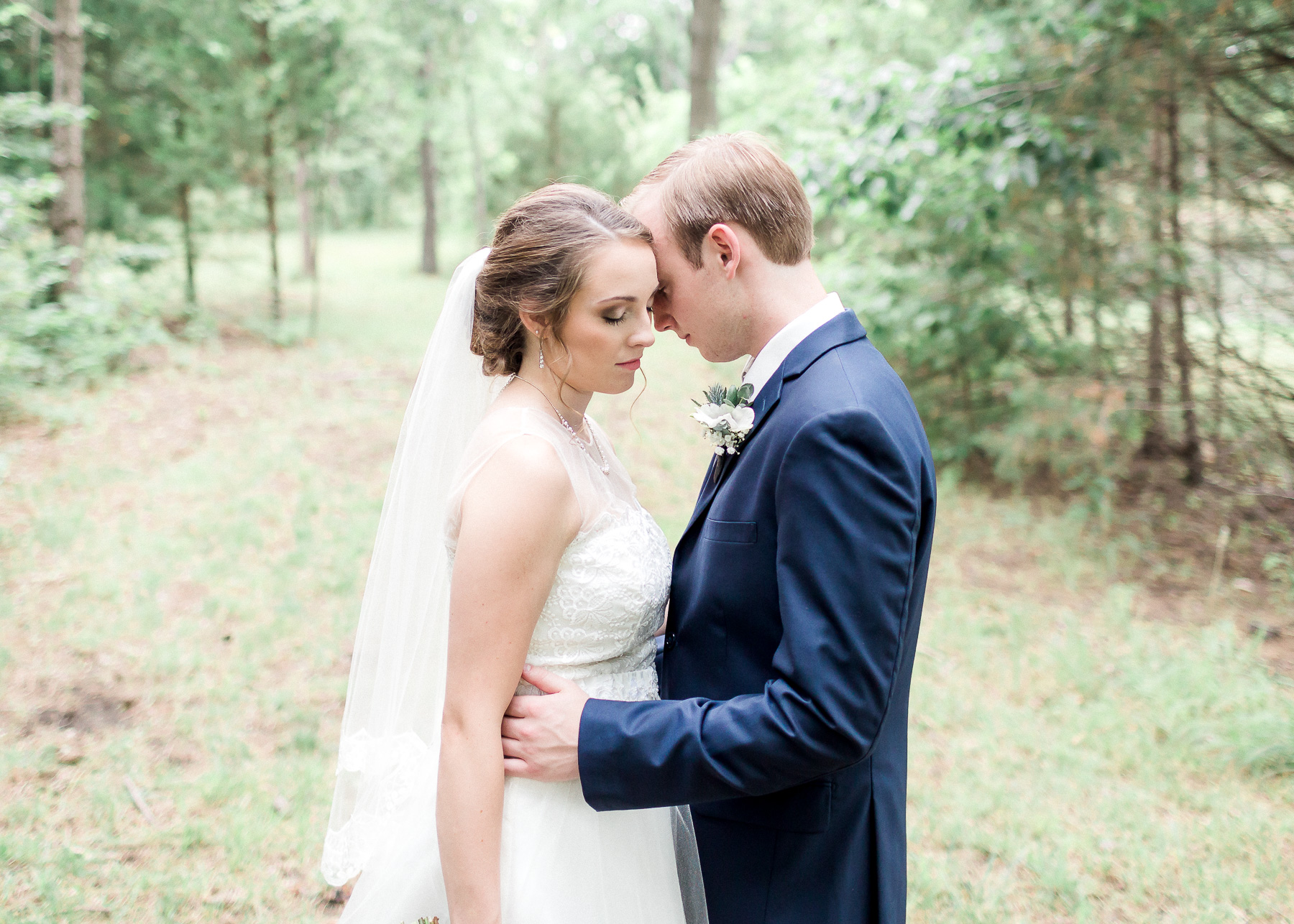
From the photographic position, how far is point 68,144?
1038 cm

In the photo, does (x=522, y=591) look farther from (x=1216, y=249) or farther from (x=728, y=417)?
(x=1216, y=249)

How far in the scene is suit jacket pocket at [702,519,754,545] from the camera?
1.78 meters

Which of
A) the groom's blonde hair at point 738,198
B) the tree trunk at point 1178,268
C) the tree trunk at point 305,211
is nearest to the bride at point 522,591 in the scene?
the groom's blonde hair at point 738,198

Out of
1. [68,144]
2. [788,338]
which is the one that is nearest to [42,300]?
[68,144]

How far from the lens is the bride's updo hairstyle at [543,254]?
6.49 ft

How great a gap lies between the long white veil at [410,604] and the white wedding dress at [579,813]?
212 mm

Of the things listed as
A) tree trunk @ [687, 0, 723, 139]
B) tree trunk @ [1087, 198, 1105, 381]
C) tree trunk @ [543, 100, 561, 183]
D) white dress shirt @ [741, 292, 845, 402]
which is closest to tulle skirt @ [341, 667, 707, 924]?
white dress shirt @ [741, 292, 845, 402]

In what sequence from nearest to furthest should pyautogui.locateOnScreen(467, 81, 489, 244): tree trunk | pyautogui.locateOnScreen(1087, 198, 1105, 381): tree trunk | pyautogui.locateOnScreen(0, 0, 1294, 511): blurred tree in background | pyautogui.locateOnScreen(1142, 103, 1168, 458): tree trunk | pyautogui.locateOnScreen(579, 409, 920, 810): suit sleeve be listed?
1. pyautogui.locateOnScreen(579, 409, 920, 810): suit sleeve
2. pyautogui.locateOnScreen(0, 0, 1294, 511): blurred tree in background
3. pyautogui.locateOnScreen(1142, 103, 1168, 458): tree trunk
4. pyautogui.locateOnScreen(1087, 198, 1105, 381): tree trunk
5. pyautogui.locateOnScreen(467, 81, 489, 244): tree trunk

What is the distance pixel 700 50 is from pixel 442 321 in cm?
1134

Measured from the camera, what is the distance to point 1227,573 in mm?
6895

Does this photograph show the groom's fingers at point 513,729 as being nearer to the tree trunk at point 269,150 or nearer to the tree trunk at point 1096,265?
the tree trunk at point 1096,265

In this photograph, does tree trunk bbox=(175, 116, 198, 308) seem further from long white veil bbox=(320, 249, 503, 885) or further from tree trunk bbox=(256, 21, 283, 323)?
long white veil bbox=(320, 249, 503, 885)

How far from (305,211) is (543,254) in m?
24.5

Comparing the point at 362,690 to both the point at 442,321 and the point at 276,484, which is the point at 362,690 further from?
the point at 276,484
